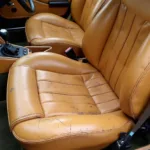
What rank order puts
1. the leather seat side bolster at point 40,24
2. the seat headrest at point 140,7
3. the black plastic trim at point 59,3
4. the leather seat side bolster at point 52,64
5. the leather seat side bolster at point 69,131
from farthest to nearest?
the black plastic trim at point 59,3, the leather seat side bolster at point 40,24, the leather seat side bolster at point 52,64, the seat headrest at point 140,7, the leather seat side bolster at point 69,131

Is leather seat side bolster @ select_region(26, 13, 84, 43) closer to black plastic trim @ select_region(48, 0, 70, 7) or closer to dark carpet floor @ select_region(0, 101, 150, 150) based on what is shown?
black plastic trim @ select_region(48, 0, 70, 7)

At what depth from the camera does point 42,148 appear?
93cm

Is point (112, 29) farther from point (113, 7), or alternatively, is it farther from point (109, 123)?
point (109, 123)

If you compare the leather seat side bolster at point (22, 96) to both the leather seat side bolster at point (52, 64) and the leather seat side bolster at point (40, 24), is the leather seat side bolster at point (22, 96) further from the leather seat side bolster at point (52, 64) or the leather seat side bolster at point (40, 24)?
the leather seat side bolster at point (40, 24)

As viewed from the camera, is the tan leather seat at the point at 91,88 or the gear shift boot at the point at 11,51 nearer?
the tan leather seat at the point at 91,88

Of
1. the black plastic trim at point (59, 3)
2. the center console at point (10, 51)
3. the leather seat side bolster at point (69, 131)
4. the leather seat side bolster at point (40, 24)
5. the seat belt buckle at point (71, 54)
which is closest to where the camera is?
the leather seat side bolster at point (69, 131)

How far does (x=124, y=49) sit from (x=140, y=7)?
0.22 meters

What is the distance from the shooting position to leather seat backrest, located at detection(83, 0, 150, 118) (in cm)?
95

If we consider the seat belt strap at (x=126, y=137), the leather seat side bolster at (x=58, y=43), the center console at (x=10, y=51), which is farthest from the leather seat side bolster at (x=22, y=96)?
the leather seat side bolster at (x=58, y=43)

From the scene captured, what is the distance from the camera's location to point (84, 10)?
2.05m

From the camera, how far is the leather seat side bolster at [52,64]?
1.32 m

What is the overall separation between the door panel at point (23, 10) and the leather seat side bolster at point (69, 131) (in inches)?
60.1

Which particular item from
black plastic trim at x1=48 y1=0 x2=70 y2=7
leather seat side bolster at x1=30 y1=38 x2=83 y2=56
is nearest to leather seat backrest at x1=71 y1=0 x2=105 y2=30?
black plastic trim at x1=48 y1=0 x2=70 y2=7

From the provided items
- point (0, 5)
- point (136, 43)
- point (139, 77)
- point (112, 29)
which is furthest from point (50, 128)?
point (0, 5)
